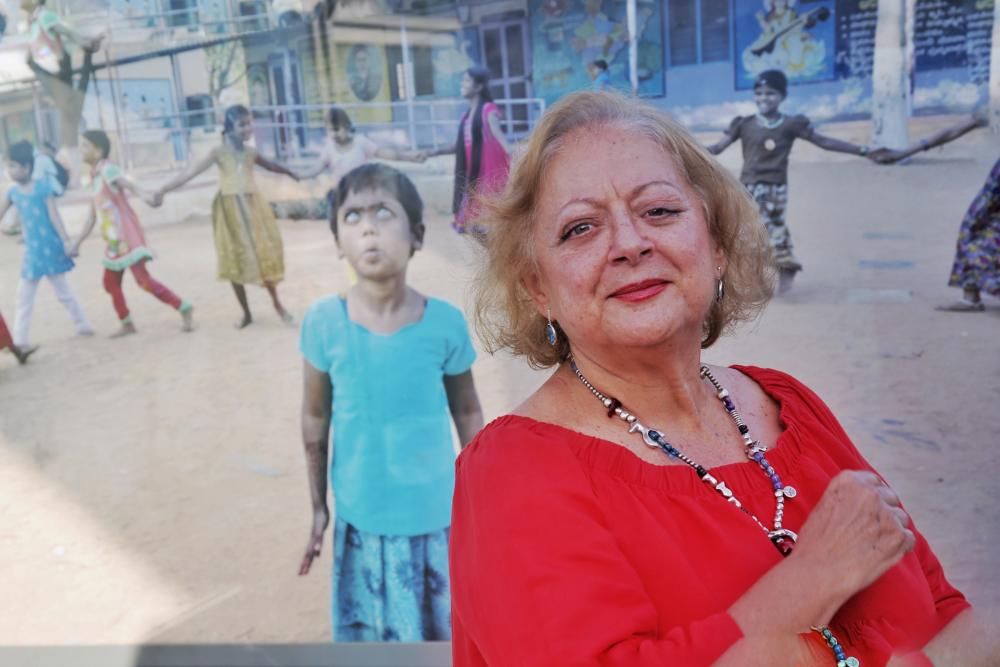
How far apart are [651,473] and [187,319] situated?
9.34 ft

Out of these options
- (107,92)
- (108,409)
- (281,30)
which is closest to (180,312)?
(108,409)

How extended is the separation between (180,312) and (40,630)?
4.38ft

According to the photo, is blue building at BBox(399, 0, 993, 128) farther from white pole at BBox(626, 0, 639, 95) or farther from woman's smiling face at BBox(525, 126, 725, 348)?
woman's smiling face at BBox(525, 126, 725, 348)

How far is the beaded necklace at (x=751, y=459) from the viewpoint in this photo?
1.17 m

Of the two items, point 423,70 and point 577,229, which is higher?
point 423,70

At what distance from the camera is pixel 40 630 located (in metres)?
3.61

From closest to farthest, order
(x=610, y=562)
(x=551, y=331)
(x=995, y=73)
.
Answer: (x=610, y=562)
(x=551, y=331)
(x=995, y=73)

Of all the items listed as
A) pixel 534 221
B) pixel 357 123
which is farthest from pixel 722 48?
pixel 534 221

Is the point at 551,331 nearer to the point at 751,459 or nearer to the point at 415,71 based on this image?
the point at 751,459

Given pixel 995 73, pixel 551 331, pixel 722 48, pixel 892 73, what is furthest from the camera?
pixel 722 48

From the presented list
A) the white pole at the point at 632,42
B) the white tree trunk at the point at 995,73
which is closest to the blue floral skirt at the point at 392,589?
the white pole at the point at 632,42

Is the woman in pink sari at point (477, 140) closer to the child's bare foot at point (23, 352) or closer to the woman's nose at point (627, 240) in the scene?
the child's bare foot at point (23, 352)

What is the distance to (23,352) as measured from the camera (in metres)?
3.75

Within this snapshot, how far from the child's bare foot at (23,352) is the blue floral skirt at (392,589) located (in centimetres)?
147
